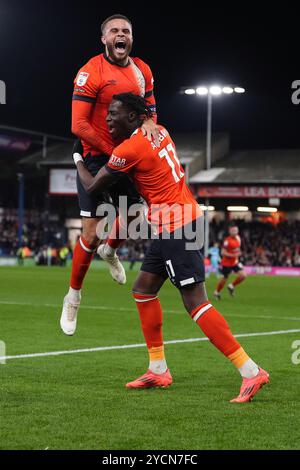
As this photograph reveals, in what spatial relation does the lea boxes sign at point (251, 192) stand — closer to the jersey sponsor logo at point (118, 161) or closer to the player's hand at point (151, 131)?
the player's hand at point (151, 131)

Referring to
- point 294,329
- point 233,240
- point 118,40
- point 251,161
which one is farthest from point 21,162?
point 118,40

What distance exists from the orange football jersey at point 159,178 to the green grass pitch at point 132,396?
146cm

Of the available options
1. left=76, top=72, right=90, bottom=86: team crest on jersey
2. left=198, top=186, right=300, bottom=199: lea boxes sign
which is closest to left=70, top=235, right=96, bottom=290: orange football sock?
left=76, top=72, right=90, bottom=86: team crest on jersey

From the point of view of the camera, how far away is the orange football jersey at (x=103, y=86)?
743cm

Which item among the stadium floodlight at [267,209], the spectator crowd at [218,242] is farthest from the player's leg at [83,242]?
the stadium floodlight at [267,209]

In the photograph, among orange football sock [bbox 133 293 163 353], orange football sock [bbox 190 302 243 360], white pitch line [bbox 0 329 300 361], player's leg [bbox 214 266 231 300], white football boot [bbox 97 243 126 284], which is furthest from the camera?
player's leg [bbox 214 266 231 300]

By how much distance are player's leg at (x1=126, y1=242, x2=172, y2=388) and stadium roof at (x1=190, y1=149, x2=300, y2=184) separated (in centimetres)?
4258

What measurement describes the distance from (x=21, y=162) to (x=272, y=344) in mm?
52398

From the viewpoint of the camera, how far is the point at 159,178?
7.03 m

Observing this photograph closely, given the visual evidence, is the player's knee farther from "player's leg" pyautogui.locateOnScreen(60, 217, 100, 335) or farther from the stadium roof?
the stadium roof

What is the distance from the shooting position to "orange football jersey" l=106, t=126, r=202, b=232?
691 centimetres

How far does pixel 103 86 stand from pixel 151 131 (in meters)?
0.83

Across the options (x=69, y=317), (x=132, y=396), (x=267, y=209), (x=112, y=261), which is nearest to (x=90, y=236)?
(x=112, y=261)

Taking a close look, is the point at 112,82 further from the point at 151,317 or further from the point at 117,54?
the point at 151,317
